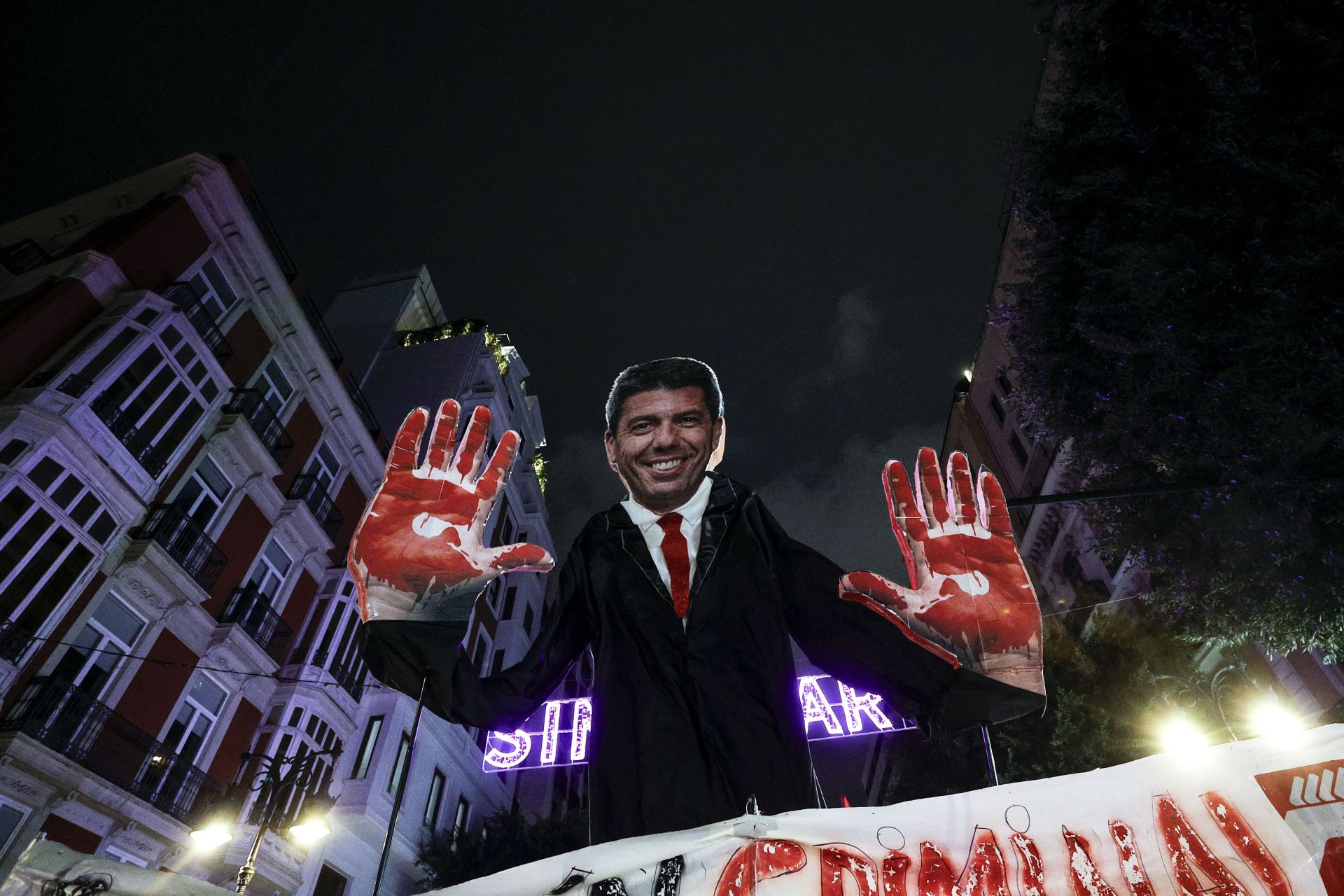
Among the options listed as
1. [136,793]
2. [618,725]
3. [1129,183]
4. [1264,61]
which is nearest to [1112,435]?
[1129,183]

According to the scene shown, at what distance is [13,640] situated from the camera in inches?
514

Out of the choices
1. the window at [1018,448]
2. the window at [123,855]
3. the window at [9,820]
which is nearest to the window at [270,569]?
the window at [123,855]

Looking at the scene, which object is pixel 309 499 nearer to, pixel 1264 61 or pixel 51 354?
pixel 51 354

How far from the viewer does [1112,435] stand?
9.55 m

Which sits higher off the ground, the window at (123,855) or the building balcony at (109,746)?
the building balcony at (109,746)

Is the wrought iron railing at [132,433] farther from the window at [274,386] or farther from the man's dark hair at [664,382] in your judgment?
the man's dark hair at [664,382]

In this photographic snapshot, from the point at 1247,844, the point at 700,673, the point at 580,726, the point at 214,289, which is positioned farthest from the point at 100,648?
the point at 1247,844

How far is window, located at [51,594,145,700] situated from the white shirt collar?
568 inches

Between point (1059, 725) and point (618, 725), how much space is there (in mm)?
14320

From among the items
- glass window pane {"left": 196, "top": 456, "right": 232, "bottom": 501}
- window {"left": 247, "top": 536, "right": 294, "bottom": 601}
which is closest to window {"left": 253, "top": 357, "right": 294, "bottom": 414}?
glass window pane {"left": 196, "top": 456, "right": 232, "bottom": 501}

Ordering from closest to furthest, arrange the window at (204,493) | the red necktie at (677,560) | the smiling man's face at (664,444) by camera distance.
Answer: the red necktie at (677,560)
the smiling man's face at (664,444)
the window at (204,493)

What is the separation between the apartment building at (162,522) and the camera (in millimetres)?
13719

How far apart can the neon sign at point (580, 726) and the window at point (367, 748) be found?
9381mm

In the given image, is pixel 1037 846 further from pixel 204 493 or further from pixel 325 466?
pixel 325 466
